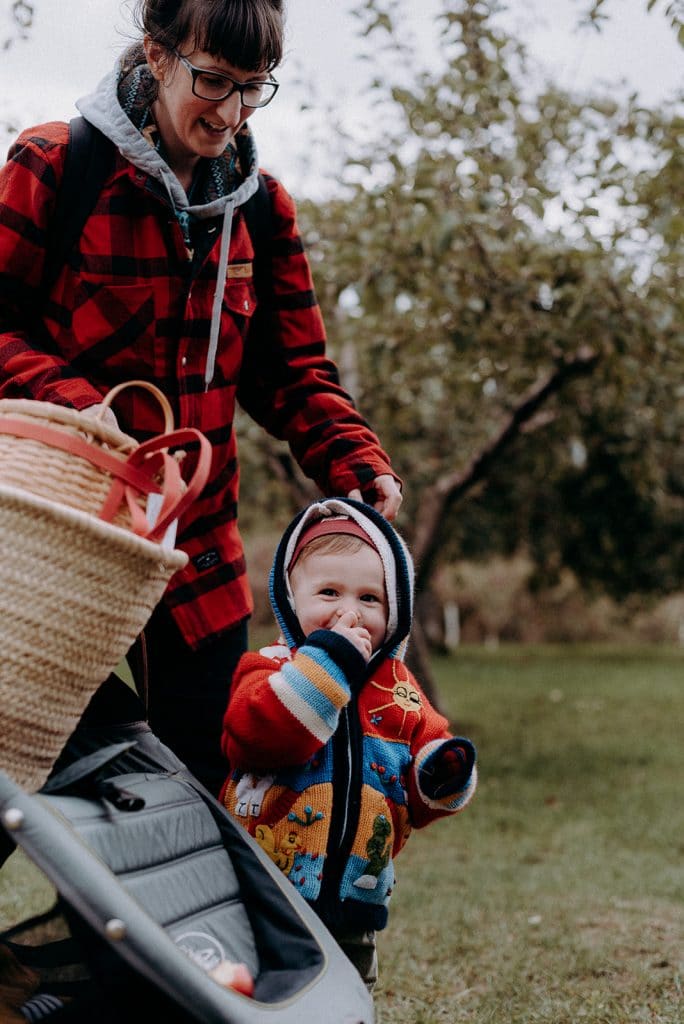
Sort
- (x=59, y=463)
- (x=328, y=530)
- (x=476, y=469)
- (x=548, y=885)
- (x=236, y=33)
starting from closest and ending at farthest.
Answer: (x=59, y=463) < (x=236, y=33) < (x=328, y=530) < (x=548, y=885) < (x=476, y=469)

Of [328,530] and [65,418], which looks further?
[328,530]

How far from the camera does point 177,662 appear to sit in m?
2.36

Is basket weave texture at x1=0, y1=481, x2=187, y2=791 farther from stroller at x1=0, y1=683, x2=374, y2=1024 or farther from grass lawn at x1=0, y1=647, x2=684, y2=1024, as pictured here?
grass lawn at x1=0, y1=647, x2=684, y2=1024

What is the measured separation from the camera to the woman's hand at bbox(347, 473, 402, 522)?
234cm

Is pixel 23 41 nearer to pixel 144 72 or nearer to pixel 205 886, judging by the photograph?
pixel 144 72

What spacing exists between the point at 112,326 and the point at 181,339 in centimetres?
13

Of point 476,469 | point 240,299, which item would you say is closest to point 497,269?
point 476,469

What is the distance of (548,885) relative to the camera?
501 centimetres

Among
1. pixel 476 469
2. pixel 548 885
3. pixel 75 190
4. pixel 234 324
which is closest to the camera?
pixel 75 190

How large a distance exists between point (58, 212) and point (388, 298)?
4.07 metres

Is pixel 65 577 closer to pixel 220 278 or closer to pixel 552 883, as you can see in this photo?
pixel 220 278

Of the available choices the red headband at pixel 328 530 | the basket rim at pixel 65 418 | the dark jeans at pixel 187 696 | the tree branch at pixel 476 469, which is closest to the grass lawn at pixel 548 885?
the dark jeans at pixel 187 696

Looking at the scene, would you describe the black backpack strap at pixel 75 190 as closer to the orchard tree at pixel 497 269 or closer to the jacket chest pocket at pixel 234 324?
the jacket chest pocket at pixel 234 324

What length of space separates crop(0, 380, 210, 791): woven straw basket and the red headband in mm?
516
